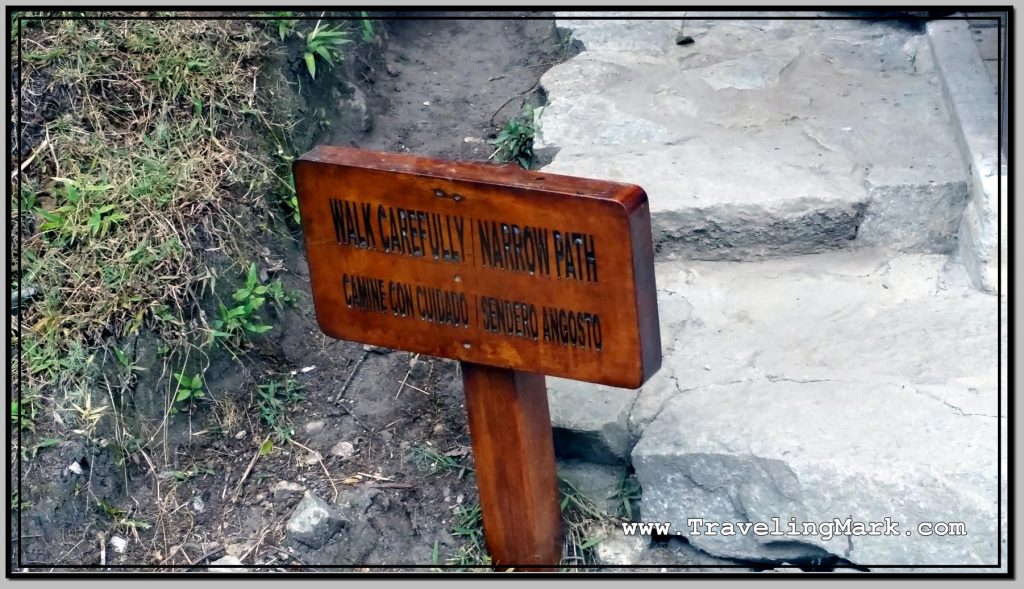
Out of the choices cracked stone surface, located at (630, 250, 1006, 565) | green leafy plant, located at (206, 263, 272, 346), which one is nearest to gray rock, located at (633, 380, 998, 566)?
cracked stone surface, located at (630, 250, 1006, 565)

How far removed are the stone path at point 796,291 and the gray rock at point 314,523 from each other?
67 centimetres

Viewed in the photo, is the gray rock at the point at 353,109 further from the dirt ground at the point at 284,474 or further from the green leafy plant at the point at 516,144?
the dirt ground at the point at 284,474

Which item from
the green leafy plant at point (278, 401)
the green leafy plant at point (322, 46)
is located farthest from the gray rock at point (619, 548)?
the green leafy plant at point (322, 46)

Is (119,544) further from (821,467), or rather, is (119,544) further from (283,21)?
(283,21)

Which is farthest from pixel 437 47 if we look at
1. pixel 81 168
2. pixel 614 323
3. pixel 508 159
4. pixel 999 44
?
pixel 614 323

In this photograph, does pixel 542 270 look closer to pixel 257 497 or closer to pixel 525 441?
pixel 525 441

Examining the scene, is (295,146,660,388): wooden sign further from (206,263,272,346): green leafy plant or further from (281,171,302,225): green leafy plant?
(281,171,302,225): green leafy plant

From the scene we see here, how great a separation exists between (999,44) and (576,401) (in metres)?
2.12

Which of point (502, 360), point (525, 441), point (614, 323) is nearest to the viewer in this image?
point (614, 323)

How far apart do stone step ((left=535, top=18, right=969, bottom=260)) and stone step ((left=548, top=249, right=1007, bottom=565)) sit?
0.18 meters

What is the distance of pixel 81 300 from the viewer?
3162 millimetres

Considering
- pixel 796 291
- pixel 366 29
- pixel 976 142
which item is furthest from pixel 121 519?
pixel 976 142

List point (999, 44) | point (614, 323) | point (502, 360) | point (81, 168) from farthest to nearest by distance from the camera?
point (999, 44), point (81, 168), point (502, 360), point (614, 323)

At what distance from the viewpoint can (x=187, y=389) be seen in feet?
10.5
